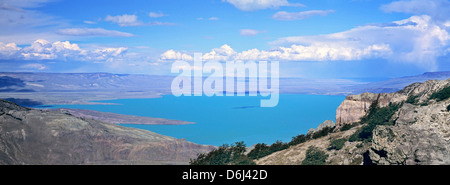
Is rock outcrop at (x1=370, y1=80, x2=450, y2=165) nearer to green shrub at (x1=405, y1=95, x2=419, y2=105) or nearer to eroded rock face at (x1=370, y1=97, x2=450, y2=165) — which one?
eroded rock face at (x1=370, y1=97, x2=450, y2=165)

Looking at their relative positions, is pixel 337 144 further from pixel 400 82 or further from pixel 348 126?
pixel 400 82

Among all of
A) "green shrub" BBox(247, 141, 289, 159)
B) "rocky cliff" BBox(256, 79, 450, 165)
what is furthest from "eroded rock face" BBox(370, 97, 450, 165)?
"green shrub" BBox(247, 141, 289, 159)

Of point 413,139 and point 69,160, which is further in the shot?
point 69,160

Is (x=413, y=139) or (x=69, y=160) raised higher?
(x=413, y=139)

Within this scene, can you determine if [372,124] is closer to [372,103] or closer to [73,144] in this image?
[372,103]

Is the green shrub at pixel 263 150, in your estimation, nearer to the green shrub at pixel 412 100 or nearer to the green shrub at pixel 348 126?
the green shrub at pixel 348 126
